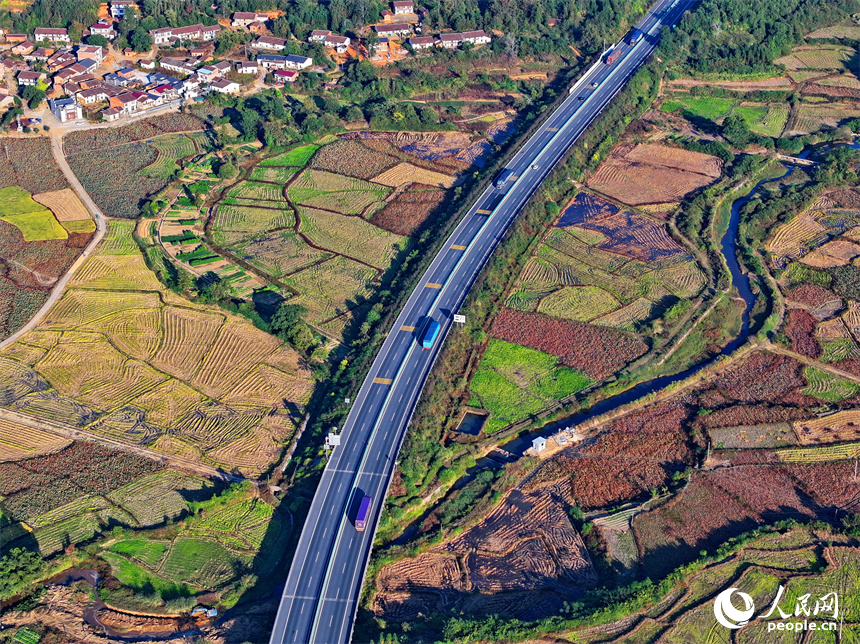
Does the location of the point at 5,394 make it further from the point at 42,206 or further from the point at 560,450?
the point at 560,450

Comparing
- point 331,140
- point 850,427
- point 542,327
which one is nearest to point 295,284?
point 542,327

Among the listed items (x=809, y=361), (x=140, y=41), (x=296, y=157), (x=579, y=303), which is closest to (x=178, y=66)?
(x=140, y=41)

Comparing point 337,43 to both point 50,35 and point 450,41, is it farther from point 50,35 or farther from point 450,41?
point 50,35

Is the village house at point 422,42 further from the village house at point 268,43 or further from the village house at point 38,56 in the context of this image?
the village house at point 38,56

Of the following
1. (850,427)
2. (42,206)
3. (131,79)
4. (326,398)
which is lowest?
(850,427)

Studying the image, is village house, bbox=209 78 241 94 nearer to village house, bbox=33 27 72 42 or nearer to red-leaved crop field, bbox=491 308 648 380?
village house, bbox=33 27 72 42

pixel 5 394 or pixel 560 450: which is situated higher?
pixel 5 394
